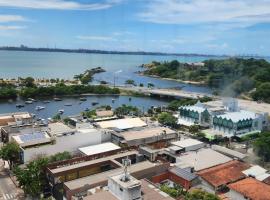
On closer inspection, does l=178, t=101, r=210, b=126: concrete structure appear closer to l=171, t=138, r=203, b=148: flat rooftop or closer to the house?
l=171, t=138, r=203, b=148: flat rooftop

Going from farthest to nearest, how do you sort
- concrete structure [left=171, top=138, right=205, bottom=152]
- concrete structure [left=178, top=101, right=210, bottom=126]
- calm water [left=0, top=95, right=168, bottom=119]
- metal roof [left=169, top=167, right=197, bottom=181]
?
calm water [left=0, top=95, right=168, bottom=119], concrete structure [left=178, top=101, right=210, bottom=126], concrete structure [left=171, top=138, right=205, bottom=152], metal roof [left=169, top=167, right=197, bottom=181]

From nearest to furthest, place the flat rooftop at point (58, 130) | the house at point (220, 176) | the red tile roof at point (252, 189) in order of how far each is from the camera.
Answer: the red tile roof at point (252, 189) → the house at point (220, 176) → the flat rooftop at point (58, 130)

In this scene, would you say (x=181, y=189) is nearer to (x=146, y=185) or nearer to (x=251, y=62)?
(x=146, y=185)

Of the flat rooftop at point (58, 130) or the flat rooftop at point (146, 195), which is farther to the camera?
the flat rooftop at point (58, 130)

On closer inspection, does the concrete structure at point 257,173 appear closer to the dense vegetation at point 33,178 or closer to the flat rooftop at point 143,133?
the flat rooftop at point 143,133

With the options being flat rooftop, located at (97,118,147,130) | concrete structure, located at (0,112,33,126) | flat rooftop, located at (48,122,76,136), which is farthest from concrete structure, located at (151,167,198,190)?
concrete structure, located at (0,112,33,126)

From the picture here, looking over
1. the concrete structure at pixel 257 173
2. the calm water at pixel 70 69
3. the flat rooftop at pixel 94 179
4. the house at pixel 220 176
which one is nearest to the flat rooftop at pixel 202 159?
the house at pixel 220 176

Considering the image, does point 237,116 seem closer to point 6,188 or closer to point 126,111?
point 126,111

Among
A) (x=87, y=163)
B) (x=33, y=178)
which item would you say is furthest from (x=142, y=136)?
(x=33, y=178)
